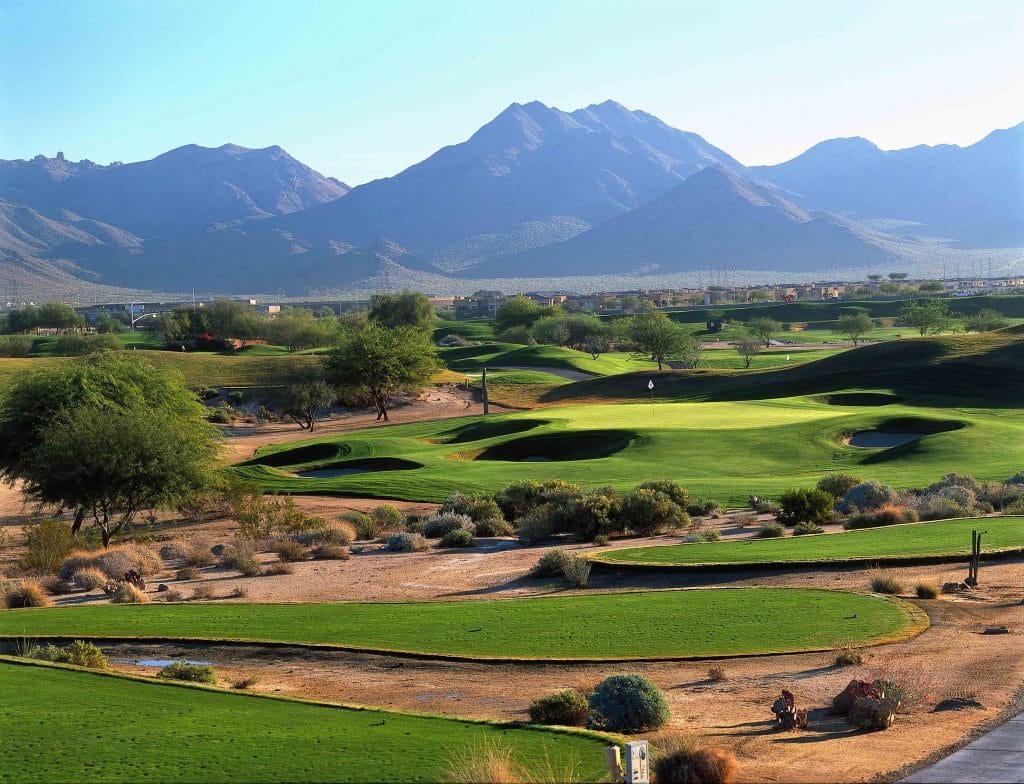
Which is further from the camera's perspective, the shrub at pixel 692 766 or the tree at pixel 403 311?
the tree at pixel 403 311

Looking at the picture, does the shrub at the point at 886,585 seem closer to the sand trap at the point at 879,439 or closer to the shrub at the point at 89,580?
the shrub at the point at 89,580

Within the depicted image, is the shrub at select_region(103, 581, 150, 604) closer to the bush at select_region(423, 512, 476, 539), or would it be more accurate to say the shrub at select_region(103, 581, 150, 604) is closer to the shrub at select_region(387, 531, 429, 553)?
the shrub at select_region(387, 531, 429, 553)

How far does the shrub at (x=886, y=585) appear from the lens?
24.6 metres

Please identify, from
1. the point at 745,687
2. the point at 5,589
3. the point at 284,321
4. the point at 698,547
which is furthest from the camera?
the point at 284,321

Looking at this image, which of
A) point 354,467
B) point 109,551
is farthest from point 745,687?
point 354,467

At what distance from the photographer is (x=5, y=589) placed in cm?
2869

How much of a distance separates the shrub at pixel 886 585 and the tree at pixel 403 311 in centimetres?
12258

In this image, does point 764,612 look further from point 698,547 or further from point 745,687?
point 698,547

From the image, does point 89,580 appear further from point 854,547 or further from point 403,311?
point 403,311

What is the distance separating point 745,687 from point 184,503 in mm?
30274

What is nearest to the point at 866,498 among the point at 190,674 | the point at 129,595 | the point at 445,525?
the point at 445,525

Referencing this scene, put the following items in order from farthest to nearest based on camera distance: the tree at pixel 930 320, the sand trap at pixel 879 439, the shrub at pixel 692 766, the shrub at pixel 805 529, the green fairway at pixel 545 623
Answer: the tree at pixel 930 320
the sand trap at pixel 879 439
the shrub at pixel 805 529
the green fairway at pixel 545 623
the shrub at pixel 692 766

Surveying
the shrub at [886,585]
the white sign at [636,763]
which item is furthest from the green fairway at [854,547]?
the white sign at [636,763]

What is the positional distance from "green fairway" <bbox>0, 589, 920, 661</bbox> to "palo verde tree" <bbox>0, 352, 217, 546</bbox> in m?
15.9
